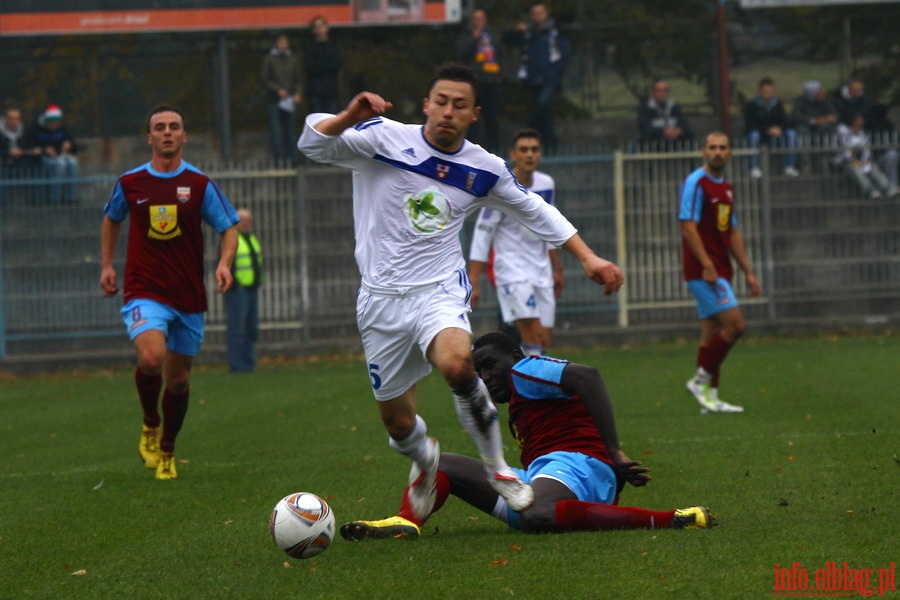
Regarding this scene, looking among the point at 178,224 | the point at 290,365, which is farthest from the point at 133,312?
the point at 290,365

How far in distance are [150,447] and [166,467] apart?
21 cm

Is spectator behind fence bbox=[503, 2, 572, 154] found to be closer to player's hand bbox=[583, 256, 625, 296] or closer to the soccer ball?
player's hand bbox=[583, 256, 625, 296]

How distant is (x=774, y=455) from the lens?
880cm

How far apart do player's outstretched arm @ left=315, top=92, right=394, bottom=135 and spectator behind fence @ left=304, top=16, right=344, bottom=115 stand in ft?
50.4

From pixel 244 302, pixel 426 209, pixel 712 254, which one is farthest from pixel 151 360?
pixel 244 302

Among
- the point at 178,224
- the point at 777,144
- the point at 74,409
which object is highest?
the point at 777,144

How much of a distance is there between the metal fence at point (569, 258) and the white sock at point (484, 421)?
1403 centimetres

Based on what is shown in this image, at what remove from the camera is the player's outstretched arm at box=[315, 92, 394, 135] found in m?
6.10

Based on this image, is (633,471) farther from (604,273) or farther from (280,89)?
(280,89)

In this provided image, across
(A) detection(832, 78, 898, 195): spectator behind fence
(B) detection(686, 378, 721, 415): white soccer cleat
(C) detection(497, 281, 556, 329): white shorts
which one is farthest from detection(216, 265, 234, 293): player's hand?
(A) detection(832, 78, 898, 195): spectator behind fence

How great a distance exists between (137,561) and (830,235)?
1688cm

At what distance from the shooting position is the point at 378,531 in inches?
253

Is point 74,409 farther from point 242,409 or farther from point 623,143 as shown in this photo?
point 623,143

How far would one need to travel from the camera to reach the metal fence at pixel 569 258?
2038cm
